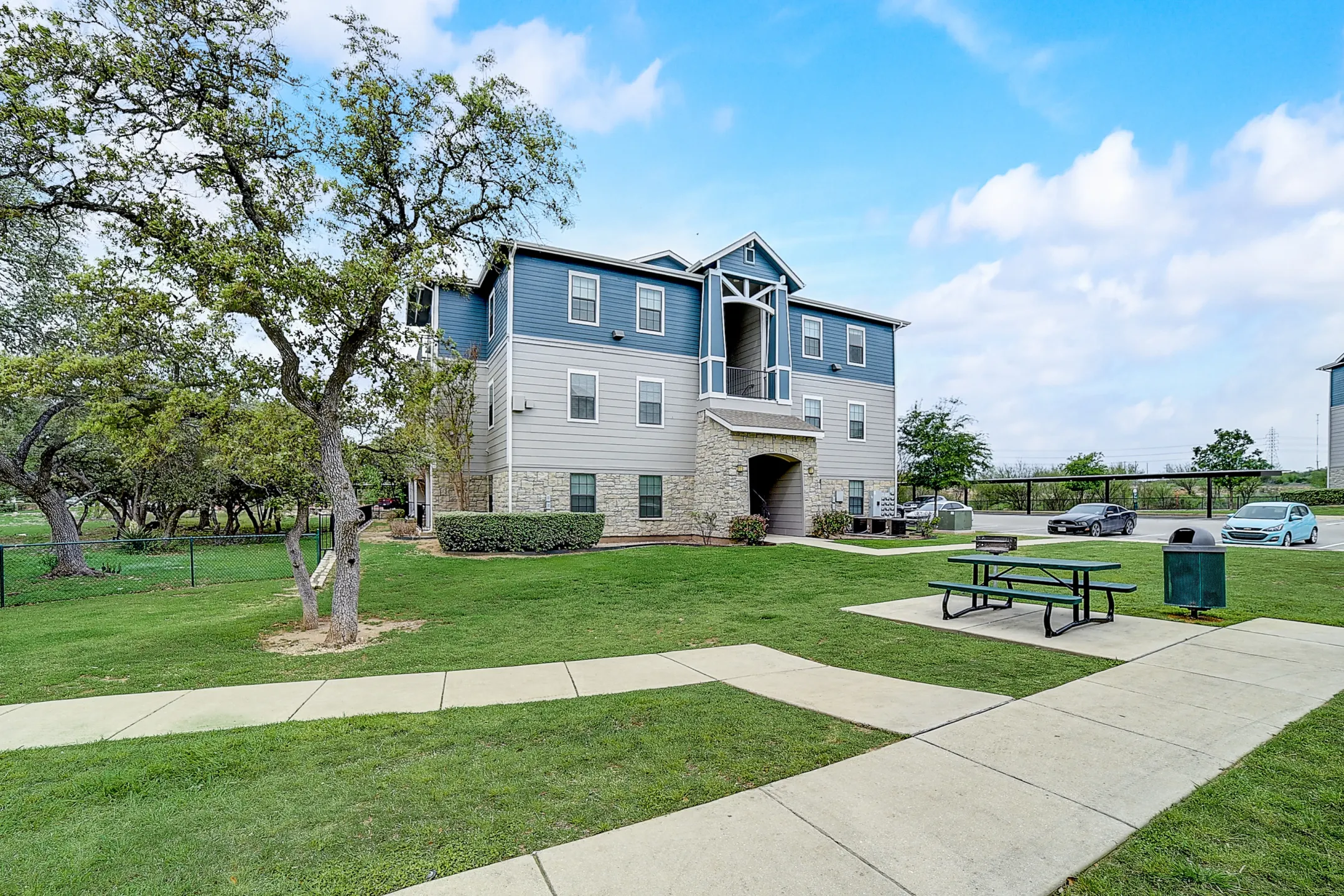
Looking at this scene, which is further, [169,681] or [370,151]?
[370,151]

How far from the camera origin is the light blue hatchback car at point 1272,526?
58.2ft

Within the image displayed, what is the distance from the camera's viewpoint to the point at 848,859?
2557mm

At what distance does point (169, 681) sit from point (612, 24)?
12645mm

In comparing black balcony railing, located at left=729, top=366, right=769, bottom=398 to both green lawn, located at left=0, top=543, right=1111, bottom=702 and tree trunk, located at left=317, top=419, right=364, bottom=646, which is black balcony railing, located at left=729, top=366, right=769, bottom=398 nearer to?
green lawn, located at left=0, top=543, right=1111, bottom=702

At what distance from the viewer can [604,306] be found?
1934 cm

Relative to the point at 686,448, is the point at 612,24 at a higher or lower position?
higher

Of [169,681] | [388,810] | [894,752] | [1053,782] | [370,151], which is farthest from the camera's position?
[370,151]

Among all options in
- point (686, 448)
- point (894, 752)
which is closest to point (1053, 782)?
point (894, 752)

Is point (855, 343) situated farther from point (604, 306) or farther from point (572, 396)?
point (572, 396)

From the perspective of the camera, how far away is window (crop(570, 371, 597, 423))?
18.7 metres

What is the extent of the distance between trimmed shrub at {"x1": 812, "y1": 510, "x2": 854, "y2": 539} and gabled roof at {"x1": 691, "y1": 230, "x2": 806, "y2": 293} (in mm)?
8682

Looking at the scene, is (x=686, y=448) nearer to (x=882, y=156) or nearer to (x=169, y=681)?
(x=882, y=156)

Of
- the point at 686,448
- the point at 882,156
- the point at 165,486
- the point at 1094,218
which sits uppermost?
the point at 882,156

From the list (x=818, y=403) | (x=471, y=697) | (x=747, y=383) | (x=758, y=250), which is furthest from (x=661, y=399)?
(x=471, y=697)
